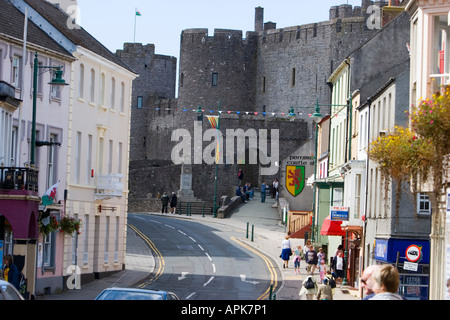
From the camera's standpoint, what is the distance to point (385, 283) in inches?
356

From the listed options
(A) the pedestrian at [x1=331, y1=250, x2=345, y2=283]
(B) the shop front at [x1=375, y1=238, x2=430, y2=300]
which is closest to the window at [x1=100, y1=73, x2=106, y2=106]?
(A) the pedestrian at [x1=331, y1=250, x2=345, y2=283]

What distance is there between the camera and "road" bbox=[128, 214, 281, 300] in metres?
34.1

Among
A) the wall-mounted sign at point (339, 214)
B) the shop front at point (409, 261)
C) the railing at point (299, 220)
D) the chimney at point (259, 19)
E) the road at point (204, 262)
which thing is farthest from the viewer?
the chimney at point (259, 19)

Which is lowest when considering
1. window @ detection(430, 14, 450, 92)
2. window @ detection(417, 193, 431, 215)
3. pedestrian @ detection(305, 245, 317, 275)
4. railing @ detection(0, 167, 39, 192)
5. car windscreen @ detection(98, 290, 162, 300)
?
pedestrian @ detection(305, 245, 317, 275)

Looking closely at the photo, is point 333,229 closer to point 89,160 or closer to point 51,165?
point 89,160

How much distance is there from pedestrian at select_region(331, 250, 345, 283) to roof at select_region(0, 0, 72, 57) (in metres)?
11.8

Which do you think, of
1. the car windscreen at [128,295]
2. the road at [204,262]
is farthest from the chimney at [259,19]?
the car windscreen at [128,295]

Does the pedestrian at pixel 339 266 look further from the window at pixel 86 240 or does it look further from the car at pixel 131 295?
the car at pixel 131 295

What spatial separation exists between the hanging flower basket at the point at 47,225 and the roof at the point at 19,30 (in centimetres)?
550

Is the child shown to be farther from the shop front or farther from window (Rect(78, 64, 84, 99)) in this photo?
window (Rect(78, 64, 84, 99))

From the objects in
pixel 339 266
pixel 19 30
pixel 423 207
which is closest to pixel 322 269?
pixel 339 266

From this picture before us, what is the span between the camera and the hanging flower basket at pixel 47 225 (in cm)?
3269
